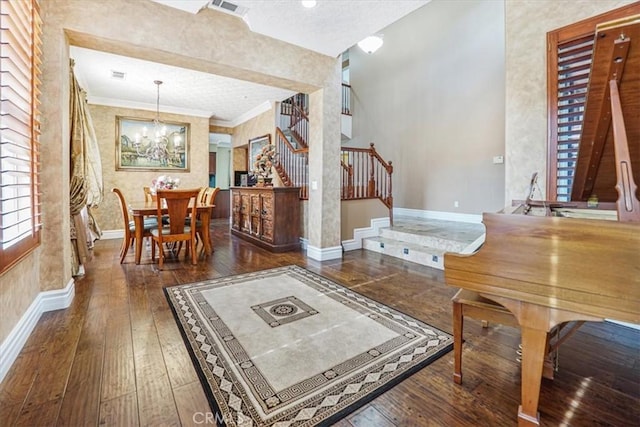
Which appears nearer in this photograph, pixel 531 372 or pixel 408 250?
pixel 531 372

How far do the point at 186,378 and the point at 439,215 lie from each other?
5951mm

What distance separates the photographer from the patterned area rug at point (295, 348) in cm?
149

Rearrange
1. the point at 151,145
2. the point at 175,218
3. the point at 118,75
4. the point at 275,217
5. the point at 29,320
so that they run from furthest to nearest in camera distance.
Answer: the point at 151,145 → the point at 275,217 → the point at 118,75 → the point at 175,218 → the point at 29,320

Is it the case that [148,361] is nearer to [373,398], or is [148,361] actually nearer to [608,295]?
[373,398]

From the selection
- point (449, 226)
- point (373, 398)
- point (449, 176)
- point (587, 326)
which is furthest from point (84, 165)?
point (449, 176)

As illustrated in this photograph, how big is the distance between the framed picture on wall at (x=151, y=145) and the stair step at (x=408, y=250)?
15.8ft

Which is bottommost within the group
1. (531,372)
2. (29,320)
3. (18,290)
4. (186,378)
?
(186,378)

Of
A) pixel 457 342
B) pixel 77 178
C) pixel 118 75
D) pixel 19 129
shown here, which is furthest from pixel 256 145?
pixel 457 342

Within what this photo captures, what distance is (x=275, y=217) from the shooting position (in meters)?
4.99

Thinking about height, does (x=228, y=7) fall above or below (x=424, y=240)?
above

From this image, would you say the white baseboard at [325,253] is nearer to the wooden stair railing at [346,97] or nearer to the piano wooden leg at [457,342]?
the piano wooden leg at [457,342]

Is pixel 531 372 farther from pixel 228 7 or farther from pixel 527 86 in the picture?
pixel 228 7

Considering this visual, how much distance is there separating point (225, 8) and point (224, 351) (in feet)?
10.8

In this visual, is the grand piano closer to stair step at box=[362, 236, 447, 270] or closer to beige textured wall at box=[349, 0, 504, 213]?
stair step at box=[362, 236, 447, 270]
